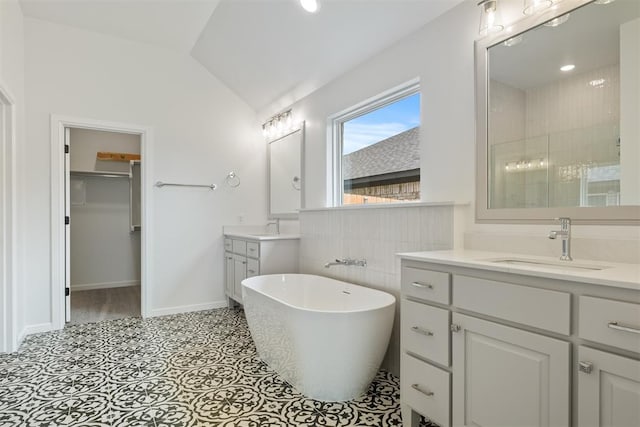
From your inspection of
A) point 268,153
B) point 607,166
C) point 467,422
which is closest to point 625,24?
point 607,166

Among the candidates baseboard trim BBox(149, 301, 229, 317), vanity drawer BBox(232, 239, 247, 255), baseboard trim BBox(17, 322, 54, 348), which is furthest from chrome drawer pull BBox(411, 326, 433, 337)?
baseboard trim BBox(17, 322, 54, 348)

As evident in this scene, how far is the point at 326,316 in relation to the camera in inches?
78.8

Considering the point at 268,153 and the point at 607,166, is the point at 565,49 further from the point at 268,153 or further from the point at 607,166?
the point at 268,153

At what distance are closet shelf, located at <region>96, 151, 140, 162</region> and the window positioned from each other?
345cm

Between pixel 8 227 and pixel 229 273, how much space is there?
2.08 m

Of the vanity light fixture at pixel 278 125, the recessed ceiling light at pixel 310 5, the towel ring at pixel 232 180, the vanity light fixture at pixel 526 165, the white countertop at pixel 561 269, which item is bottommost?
the white countertop at pixel 561 269

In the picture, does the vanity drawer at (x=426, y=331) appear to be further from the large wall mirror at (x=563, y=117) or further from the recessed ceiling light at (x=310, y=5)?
the recessed ceiling light at (x=310, y=5)

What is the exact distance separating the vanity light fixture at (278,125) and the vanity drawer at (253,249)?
1409 mm

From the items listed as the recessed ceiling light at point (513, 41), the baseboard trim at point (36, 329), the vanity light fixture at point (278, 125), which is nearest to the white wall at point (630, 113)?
the recessed ceiling light at point (513, 41)

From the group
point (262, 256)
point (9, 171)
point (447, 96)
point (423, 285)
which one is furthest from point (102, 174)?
point (423, 285)

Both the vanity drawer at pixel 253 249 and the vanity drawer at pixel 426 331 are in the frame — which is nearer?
the vanity drawer at pixel 426 331

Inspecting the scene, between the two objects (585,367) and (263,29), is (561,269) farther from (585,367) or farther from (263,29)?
(263,29)

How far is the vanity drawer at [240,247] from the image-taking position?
386 centimetres

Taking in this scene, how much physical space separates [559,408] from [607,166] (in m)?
1.06
